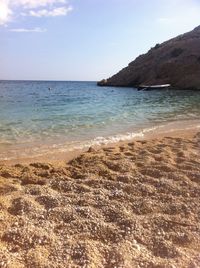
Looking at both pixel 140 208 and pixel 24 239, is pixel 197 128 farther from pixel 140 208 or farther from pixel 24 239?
pixel 24 239

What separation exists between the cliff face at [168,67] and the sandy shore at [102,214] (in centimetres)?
5613

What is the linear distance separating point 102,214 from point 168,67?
6896cm

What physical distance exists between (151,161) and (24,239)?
4.72 meters

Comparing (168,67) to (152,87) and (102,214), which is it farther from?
(102,214)

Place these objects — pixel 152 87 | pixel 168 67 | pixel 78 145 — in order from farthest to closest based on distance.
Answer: pixel 168 67 < pixel 152 87 < pixel 78 145

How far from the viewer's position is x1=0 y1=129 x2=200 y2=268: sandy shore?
16.2 feet

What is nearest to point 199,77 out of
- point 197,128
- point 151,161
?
point 197,128

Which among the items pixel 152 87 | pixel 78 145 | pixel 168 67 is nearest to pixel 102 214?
pixel 78 145

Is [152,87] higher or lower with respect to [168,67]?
lower

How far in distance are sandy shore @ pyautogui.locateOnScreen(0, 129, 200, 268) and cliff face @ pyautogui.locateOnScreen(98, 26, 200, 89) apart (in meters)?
56.1

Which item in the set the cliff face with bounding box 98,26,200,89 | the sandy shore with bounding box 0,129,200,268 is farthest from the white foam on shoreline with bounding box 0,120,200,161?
the cliff face with bounding box 98,26,200,89

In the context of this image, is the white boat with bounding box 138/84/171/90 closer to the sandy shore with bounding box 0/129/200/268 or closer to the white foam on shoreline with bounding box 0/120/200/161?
the white foam on shoreline with bounding box 0/120/200/161

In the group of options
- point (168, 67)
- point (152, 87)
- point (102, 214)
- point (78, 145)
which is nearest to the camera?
point (102, 214)

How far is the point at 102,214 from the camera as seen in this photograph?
6.14m
